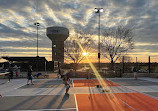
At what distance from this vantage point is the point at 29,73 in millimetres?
12758

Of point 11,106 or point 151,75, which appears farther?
point 151,75

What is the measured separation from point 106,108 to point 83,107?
108 cm

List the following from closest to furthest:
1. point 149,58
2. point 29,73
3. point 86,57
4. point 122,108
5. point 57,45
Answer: point 122,108, point 29,73, point 149,58, point 86,57, point 57,45

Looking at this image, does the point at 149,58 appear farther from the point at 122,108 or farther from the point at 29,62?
the point at 29,62

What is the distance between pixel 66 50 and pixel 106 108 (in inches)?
1047

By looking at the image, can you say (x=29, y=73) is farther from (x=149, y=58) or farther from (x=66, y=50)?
(x=66, y=50)

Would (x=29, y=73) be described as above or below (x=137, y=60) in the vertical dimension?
below

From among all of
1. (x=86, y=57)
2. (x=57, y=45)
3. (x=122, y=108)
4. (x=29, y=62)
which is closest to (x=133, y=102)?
(x=122, y=108)

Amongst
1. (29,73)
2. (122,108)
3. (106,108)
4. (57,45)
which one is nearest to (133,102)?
(122,108)

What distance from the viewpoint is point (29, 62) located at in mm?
32938

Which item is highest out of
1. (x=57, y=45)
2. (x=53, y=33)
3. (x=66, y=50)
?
(x=53, y=33)

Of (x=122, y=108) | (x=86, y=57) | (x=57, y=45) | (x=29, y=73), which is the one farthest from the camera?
(x=57, y=45)

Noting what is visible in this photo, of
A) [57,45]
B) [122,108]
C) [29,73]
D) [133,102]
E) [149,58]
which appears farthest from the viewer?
[57,45]

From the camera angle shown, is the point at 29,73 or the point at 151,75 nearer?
the point at 29,73
